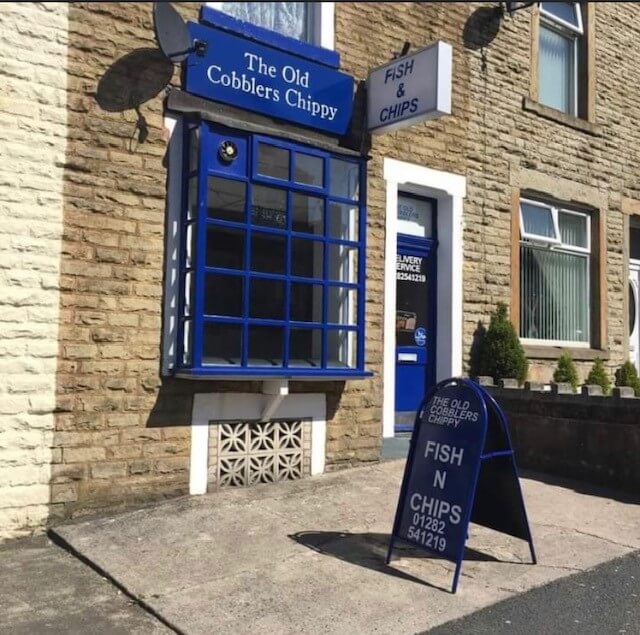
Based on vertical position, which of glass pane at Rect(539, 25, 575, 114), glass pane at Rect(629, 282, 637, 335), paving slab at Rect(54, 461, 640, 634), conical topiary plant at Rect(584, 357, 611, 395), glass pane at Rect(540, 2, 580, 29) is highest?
glass pane at Rect(540, 2, 580, 29)

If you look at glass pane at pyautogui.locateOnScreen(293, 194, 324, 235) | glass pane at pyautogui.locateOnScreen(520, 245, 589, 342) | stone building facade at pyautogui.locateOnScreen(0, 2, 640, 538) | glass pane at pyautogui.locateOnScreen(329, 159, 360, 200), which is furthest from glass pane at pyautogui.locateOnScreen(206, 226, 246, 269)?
glass pane at pyautogui.locateOnScreen(520, 245, 589, 342)

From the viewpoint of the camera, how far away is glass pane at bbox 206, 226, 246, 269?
627cm

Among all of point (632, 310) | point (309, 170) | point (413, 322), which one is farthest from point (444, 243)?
point (632, 310)

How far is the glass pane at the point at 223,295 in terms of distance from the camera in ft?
20.4

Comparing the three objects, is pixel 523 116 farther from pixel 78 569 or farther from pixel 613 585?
pixel 78 569

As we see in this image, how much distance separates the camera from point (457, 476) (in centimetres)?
447

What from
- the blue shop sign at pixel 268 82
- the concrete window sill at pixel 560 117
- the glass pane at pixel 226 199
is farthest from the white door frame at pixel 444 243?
the glass pane at pixel 226 199

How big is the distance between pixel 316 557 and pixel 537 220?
6102 mm

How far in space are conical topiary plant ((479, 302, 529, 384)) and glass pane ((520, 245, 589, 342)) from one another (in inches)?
37.1

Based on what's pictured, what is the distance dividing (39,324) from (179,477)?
1663mm

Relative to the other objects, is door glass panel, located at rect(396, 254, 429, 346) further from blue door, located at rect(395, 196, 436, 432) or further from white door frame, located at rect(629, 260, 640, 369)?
white door frame, located at rect(629, 260, 640, 369)

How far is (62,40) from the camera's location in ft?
18.6

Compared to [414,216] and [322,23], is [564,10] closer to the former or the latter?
[414,216]

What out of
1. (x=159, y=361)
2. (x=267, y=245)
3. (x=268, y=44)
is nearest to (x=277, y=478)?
(x=159, y=361)
